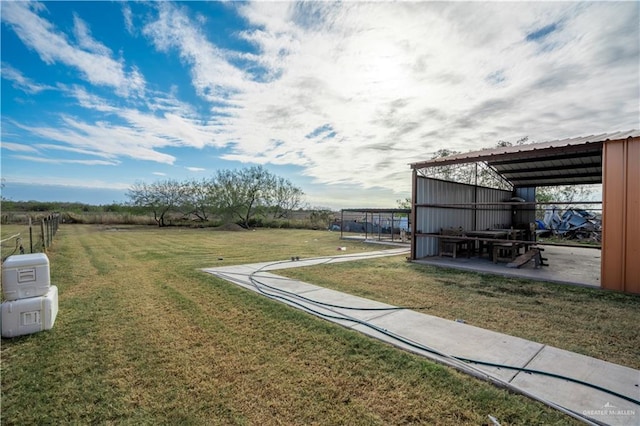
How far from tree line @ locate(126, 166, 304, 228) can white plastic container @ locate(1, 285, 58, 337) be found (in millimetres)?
22347

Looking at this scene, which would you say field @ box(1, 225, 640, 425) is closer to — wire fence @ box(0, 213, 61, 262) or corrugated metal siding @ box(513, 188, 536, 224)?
wire fence @ box(0, 213, 61, 262)

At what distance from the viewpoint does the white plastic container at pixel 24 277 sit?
3197 millimetres

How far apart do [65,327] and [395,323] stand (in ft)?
12.9

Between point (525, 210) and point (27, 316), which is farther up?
point (525, 210)

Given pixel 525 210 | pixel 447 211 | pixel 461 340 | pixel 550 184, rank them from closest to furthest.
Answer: pixel 461 340 → pixel 447 211 → pixel 550 184 → pixel 525 210

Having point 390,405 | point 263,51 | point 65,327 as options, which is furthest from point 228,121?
point 390,405

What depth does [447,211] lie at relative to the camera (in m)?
9.58

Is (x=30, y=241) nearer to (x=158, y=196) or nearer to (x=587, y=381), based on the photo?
(x=587, y=381)

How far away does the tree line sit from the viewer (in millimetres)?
25406

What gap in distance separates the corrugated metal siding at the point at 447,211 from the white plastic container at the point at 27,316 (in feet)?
25.6

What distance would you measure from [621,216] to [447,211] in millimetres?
4585

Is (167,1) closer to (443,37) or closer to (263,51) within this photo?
(263,51)

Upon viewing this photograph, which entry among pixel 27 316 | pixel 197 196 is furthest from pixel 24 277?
pixel 197 196

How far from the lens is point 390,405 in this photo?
2010 mm
